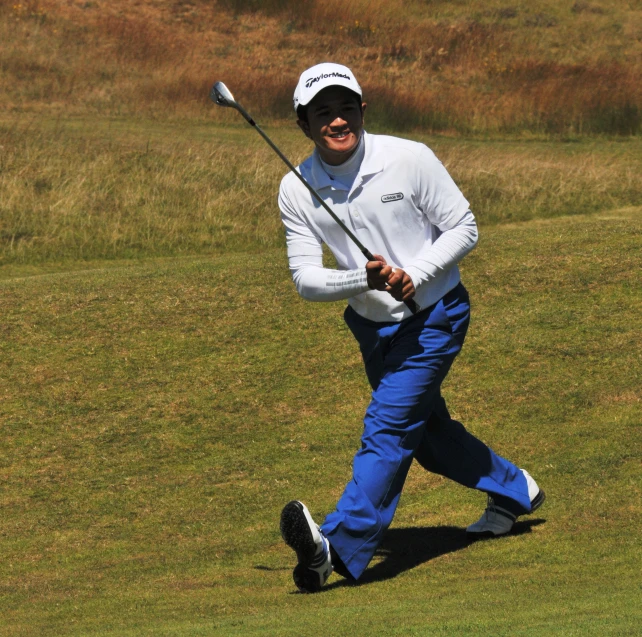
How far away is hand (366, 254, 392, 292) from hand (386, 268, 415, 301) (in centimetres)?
2

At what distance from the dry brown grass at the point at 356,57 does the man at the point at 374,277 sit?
69.6 feet

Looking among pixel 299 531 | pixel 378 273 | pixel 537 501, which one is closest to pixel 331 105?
pixel 378 273

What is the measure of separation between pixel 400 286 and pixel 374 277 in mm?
124

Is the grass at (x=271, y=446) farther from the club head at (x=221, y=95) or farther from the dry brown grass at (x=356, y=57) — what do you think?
the dry brown grass at (x=356, y=57)

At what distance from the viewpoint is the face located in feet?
18.1

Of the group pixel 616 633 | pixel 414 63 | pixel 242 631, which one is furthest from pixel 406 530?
pixel 414 63

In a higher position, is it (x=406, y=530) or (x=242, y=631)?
(x=242, y=631)

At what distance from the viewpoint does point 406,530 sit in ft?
21.7

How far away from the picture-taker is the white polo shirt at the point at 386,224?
18.0 ft

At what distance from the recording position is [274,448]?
26.9ft

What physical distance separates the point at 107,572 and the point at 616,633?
3.07 metres

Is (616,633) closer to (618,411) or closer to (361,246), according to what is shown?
(361,246)

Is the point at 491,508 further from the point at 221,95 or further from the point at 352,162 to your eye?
the point at 221,95

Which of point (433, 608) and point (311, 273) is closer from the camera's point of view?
point (433, 608)
